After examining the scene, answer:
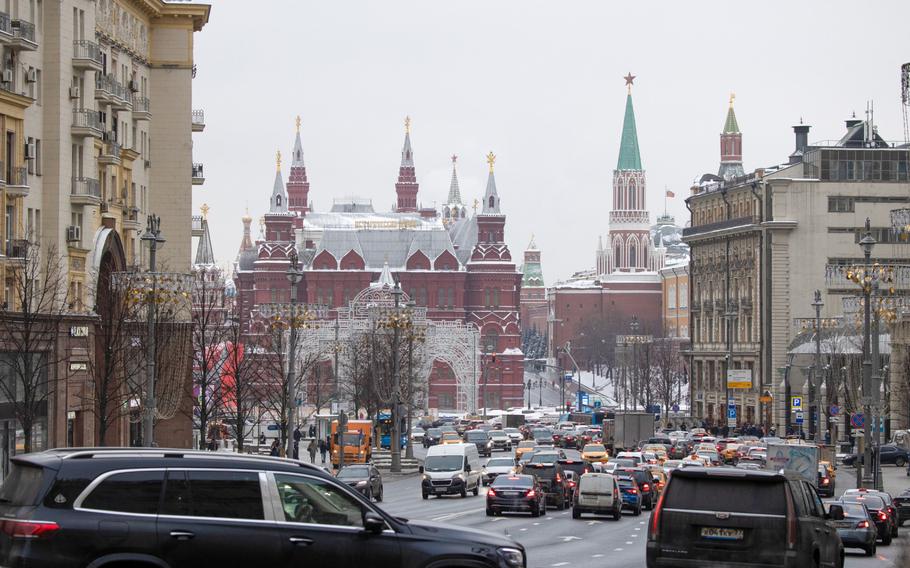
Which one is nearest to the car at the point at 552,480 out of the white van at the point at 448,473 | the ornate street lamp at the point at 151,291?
the white van at the point at 448,473

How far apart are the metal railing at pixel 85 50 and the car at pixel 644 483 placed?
1957 cm

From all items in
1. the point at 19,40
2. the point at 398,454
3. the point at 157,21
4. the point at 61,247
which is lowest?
the point at 398,454

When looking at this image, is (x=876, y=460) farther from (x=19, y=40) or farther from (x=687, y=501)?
(x=687, y=501)

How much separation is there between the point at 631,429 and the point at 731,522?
6946 centimetres

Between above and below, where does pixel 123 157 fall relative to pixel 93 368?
above

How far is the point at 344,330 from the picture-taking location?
141250 mm

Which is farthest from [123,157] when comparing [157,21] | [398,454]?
[398,454]

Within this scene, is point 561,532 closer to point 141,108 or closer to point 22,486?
point 22,486

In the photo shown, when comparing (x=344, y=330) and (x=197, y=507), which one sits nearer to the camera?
(x=197, y=507)

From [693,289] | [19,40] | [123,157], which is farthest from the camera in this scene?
[693,289]

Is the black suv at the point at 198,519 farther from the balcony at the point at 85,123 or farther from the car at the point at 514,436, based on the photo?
the car at the point at 514,436

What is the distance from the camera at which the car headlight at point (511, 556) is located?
55.0ft

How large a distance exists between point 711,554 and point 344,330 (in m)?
122

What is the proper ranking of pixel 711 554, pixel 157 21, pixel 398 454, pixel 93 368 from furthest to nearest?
pixel 398 454
pixel 157 21
pixel 93 368
pixel 711 554
